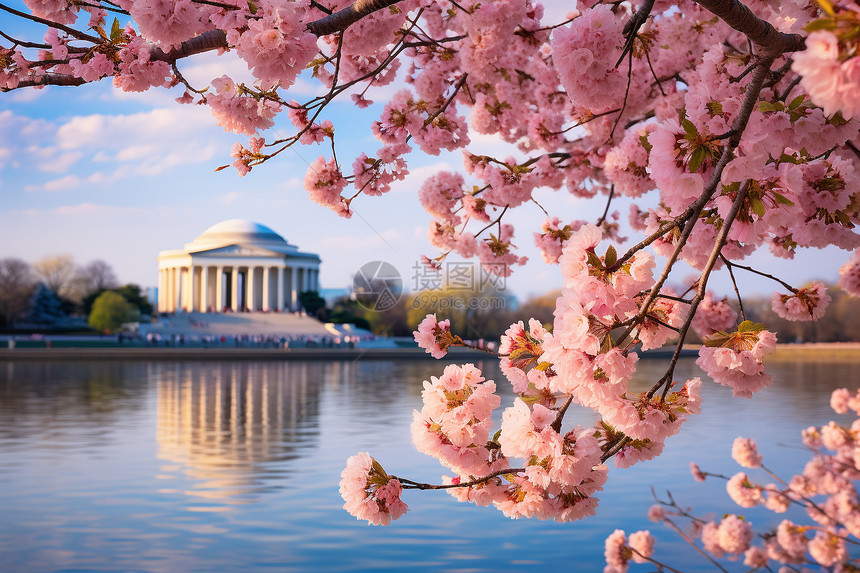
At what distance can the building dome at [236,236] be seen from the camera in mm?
87250

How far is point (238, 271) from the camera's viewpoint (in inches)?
3420

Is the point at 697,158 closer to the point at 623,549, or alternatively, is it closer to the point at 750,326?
the point at 750,326

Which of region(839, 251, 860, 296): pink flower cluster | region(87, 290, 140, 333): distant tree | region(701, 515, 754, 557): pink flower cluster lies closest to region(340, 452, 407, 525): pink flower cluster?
region(839, 251, 860, 296): pink flower cluster

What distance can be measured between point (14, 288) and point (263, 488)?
66286mm

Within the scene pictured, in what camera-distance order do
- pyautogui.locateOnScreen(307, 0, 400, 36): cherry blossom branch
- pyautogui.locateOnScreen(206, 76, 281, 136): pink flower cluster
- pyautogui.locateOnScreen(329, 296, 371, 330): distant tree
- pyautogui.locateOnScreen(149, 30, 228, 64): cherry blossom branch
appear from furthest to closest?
pyautogui.locateOnScreen(329, 296, 371, 330): distant tree
pyautogui.locateOnScreen(206, 76, 281, 136): pink flower cluster
pyautogui.locateOnScreen(149, 30, 228, 64): cherry blossom branch
pyautogui.locateOnScreen(307, 0, 400, 36): cherry blossom branch

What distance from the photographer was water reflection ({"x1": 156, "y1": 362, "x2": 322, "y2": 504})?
43.4 ft

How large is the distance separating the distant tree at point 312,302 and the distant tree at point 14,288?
2476 cm

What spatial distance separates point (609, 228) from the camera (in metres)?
7.59

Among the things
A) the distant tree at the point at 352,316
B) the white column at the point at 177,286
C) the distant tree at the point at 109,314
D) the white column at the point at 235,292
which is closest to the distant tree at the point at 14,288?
the distant tree at the point at 109,314

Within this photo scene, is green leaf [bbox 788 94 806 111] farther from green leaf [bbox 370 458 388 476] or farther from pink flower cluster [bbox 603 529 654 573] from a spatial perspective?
pink flower cluster [bbox 603 529 654 573]

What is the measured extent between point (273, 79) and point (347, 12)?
46 cm

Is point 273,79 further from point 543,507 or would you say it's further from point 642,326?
point 543,507

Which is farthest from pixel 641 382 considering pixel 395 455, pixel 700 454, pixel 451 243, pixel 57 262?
pixel 57 262

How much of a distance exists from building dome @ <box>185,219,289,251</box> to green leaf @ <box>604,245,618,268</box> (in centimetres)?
8677
